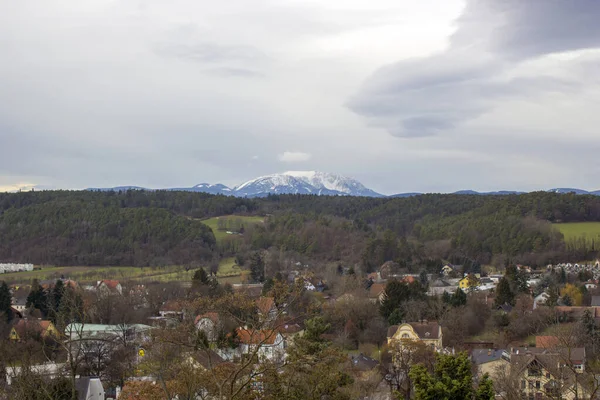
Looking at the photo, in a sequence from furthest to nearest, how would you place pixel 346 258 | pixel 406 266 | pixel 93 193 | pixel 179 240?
pixel 93 193, pixel 179 240, pixel 346 258, pixel 406 266

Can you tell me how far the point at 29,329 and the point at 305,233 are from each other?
60463 mm

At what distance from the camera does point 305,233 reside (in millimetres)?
97375

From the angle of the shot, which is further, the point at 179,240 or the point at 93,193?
the point at 93,193

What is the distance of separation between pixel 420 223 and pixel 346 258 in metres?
29.1

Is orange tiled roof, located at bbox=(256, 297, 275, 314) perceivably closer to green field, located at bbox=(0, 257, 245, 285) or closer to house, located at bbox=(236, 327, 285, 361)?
house, located at bbox=(236, 327, 285, 361)

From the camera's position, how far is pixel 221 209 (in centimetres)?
12762

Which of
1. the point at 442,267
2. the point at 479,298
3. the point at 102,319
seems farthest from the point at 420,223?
the point at 102,319

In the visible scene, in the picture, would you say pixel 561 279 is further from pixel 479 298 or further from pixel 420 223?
pixel 420 223

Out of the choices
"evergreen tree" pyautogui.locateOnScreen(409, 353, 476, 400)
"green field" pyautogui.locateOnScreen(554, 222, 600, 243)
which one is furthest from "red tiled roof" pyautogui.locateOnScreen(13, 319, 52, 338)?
"green field" pyautogui.locateOnScreen(554, 222, 600, 243)

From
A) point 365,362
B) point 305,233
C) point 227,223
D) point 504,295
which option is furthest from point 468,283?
point 227,223

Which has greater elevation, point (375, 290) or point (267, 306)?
point (267, 306)

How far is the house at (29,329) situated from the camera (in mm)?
37844

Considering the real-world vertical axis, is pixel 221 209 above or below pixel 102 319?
above

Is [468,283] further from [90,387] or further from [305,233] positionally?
[90,387]
